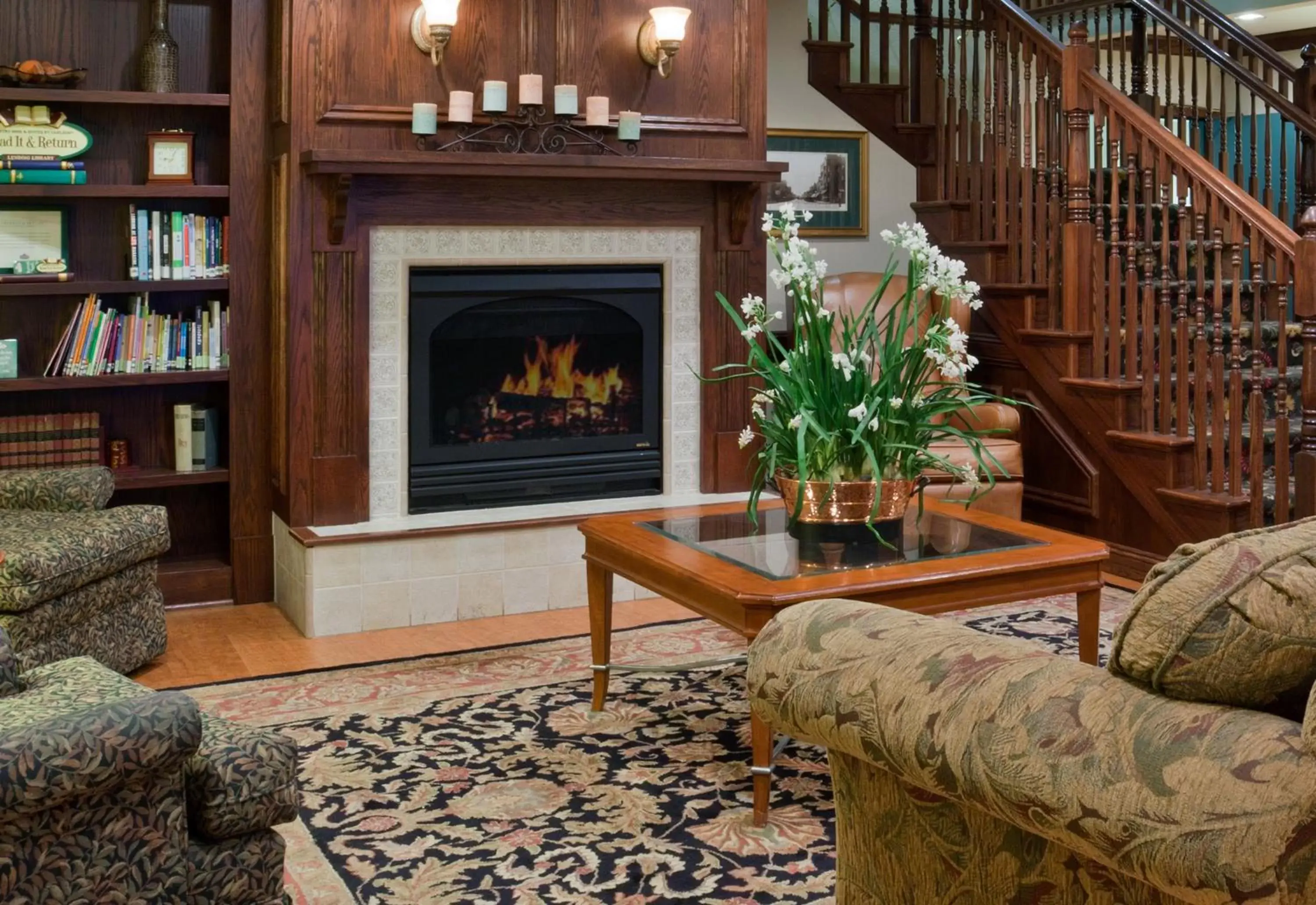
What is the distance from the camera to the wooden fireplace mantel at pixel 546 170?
4672 mm

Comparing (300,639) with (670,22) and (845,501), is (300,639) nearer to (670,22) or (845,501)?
(845,501)

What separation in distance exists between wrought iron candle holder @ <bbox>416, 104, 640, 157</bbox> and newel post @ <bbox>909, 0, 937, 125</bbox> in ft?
6.84

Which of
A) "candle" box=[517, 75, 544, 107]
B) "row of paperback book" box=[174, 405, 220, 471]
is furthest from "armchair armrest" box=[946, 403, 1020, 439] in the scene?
"row of paperback book" box=[174, 405, 220, 471]

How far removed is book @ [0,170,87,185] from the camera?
4625 millimetres

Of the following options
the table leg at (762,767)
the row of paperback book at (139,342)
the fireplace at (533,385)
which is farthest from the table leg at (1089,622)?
the row of paperback book at (139,342)

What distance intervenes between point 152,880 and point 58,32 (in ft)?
11.8

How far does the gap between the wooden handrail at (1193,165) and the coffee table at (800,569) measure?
179cm

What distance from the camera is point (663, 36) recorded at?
16.7 feet

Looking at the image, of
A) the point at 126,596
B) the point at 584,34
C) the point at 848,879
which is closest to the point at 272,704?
the point at 126,596

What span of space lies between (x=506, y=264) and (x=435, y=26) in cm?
85

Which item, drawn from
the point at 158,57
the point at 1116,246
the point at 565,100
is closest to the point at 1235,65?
the point at 1116,246

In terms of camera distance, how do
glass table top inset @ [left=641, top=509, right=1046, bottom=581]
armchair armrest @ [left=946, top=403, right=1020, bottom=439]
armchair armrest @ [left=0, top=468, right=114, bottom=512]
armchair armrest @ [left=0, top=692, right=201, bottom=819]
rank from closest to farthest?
1. armchair armrest @ [left=0, top=692, right=201, bottom=819]
2. glass table top inset @ [left=641, top=509, right=1046, bottom=581]
3. armchair armrest @ [left=0, top=468, right=114, bottom=512]
4. armchair armrest @ [left=946, top=403, right=1020, bottom=439]

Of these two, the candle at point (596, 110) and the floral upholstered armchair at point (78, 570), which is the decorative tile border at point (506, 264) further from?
the floral upholstered armchair at point (78, 570)

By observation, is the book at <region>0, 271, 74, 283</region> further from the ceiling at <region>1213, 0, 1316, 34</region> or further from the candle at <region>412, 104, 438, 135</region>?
the ceiling at <region>1213, 0, 1316, 34</region>
